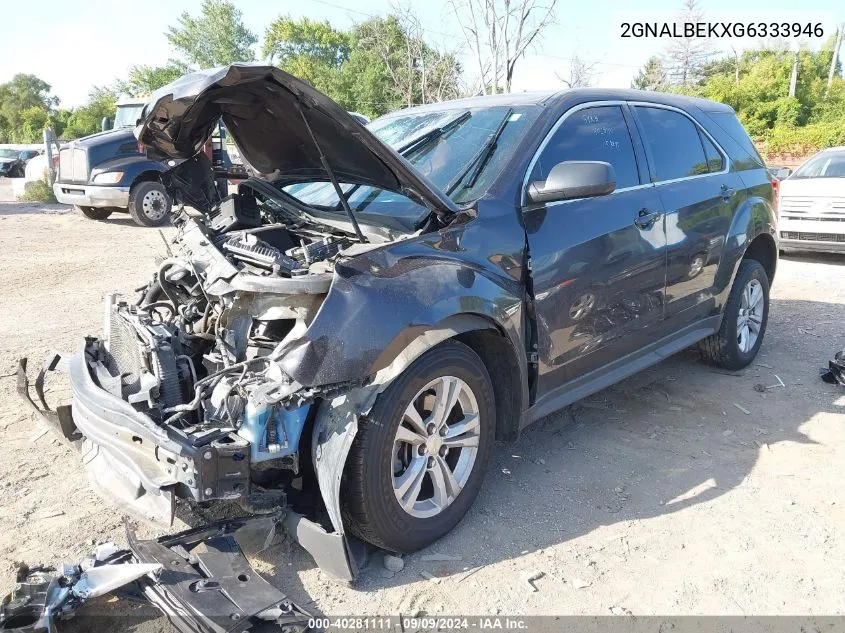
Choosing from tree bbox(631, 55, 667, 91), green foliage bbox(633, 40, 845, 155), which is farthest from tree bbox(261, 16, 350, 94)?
green foliage bbox(633, 40, 845, 155)

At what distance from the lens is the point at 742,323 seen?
16.9 ft

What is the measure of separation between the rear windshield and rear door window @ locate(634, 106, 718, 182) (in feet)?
23.8

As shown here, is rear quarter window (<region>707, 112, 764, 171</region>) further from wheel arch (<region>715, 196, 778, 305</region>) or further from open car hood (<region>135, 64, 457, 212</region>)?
open car hood (<region>135, 64, 457, 212</region>)

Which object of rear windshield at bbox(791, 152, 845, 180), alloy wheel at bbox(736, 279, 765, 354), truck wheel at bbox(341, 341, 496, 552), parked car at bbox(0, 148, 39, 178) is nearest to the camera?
truck wheel at bbox(341, 341, 496, 552)

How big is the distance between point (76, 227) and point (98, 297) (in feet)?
22.2

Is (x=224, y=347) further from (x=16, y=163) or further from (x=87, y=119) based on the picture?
(x=87, y=119)

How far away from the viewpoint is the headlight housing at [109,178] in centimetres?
1230

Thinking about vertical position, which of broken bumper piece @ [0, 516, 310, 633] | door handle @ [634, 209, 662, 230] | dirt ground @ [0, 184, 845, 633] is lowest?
dirt ground @ [0, 184, 845, 633]

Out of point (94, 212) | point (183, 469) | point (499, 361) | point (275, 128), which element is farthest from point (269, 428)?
point (94, 212)

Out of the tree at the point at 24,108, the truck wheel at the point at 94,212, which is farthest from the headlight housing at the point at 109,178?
the tree at the point at 24,108

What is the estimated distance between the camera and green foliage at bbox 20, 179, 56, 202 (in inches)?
691

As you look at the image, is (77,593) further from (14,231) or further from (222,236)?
(14,231)

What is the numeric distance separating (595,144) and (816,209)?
786 cm

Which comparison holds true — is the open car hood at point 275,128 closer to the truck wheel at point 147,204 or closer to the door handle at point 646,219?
the door handle at point 646,219
